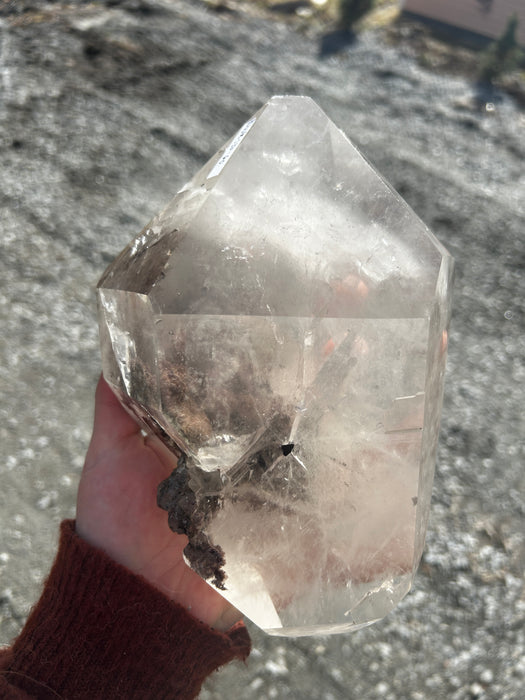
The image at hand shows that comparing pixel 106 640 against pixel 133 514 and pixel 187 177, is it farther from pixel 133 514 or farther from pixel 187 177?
pixel 187 177

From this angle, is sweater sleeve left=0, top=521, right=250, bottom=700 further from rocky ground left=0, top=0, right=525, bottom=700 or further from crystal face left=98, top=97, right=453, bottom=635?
rocky ground left=0, top=0, right=525, bottom=700

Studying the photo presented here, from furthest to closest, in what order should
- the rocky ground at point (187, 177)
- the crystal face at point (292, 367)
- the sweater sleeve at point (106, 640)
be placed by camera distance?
1. the rocky ground at point (187, 177)
2. the sweater sleeve at point (106, 640)
3. the crystal face at point (292, 367)

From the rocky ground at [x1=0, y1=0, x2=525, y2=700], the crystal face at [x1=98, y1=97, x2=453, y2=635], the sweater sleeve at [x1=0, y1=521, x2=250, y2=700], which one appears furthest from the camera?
the rocky ground at [x1=0, y1=0, x2=525, y2=700]

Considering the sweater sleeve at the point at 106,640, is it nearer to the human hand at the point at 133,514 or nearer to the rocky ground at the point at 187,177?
the human hand at the point at 133,514

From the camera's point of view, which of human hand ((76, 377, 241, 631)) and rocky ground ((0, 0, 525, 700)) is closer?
human hand ((76, 377, 241, 631))

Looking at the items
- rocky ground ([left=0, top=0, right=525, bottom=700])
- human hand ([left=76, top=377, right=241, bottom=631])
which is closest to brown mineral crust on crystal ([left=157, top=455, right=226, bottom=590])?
human hand ([left=76, top=377, right=241, bottom=631])

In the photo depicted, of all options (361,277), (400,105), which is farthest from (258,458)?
(400,105)

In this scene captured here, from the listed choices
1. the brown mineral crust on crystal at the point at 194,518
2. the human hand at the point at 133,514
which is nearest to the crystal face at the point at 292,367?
the brown mineral crust on crystal at the point at 194,518

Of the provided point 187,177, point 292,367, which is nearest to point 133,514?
point 292,367
